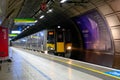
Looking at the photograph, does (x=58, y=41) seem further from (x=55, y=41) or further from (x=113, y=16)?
→ (x=113, y=16)

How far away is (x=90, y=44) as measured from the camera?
24.5 metres

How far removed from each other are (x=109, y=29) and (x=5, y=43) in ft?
23.7

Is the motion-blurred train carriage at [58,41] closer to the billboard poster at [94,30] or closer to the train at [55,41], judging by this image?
the train at [55,41]

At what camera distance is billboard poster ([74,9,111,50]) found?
19.7 metres

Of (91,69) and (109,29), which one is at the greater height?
(109,29)

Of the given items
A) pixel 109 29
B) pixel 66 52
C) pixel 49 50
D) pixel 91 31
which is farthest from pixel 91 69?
pixel 66 52

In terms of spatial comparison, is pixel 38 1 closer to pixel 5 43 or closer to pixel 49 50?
pixel 5 43

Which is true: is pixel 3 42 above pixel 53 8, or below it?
below

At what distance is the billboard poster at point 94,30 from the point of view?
1970 cm

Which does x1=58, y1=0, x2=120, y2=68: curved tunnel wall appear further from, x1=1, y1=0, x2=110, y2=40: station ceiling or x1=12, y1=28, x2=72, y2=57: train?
x1=12, y1=28, x2=72, y2=57: train

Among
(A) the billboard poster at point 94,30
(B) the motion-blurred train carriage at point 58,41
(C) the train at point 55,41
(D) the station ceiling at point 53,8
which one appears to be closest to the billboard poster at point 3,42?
(D) the station ceiling at point 53,8

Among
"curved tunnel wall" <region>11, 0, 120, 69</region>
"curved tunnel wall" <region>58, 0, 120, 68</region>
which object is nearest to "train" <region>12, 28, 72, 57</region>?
"curved tunnel wall" <region>11, 0, 120, 69</region>

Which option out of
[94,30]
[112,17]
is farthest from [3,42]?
[94,30]

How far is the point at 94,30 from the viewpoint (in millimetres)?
22516
